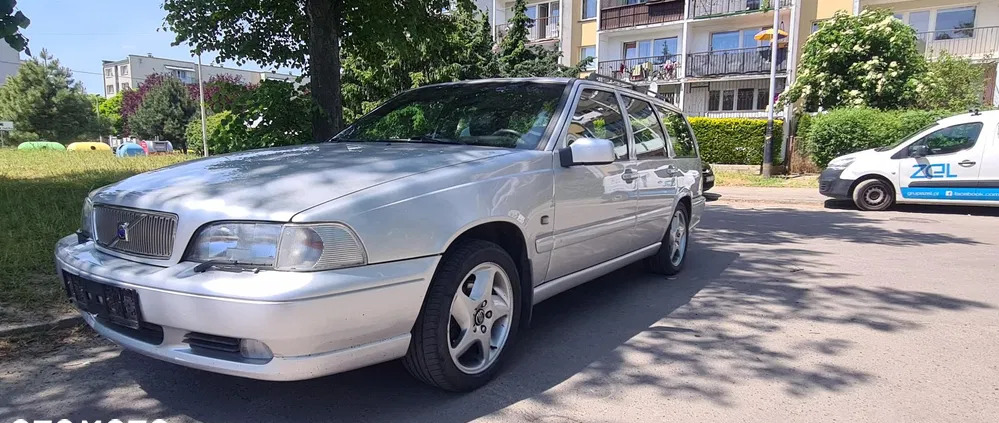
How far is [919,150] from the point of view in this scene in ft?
35.2

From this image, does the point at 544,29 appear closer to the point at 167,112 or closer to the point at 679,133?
the point at 679,133

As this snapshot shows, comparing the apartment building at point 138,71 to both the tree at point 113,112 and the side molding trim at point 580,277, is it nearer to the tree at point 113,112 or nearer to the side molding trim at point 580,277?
the tree at point 113,112

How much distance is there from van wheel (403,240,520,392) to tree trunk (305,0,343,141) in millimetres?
4493

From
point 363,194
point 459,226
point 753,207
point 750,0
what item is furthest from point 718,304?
→ point 750,0

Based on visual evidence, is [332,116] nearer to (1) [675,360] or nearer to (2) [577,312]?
(2) [577,312]

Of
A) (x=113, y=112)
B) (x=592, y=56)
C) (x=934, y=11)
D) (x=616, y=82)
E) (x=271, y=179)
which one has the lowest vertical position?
(x=271, y=179)

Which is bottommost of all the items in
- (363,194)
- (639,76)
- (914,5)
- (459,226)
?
(459,226)

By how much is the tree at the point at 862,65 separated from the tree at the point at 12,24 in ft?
60.1

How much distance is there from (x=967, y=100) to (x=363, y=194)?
21870 millimetres

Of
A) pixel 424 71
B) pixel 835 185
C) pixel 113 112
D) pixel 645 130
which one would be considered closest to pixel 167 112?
pixel 424 71

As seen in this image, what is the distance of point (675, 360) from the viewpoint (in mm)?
3570

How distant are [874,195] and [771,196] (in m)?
2.57

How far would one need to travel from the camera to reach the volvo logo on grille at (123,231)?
2.74 meters

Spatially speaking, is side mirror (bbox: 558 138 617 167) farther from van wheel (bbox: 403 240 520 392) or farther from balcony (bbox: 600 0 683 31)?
balcony (bbox: 600 0 683 31)
